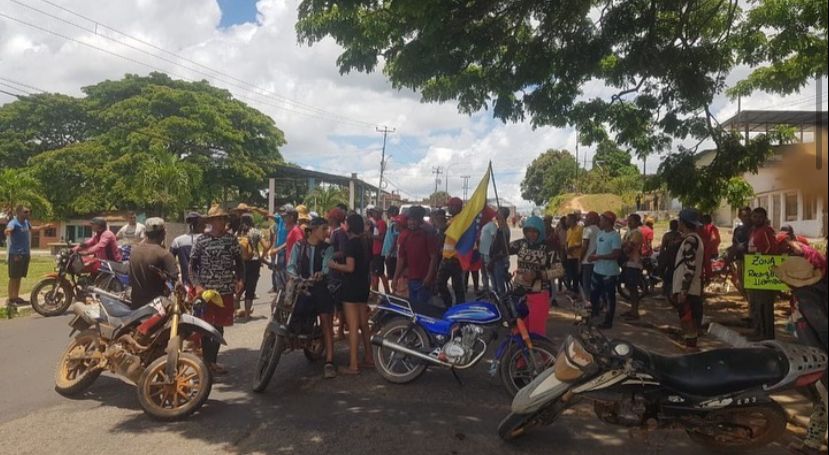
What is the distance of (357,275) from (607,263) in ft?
12.7

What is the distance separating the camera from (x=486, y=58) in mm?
8484

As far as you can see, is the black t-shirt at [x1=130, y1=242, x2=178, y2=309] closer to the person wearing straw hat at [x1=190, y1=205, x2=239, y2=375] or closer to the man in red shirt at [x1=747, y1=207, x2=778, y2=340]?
the person wearing straw hat at [x1=190, y1=205, x2=239, y2=375]

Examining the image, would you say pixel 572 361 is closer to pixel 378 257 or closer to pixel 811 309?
pixel 811 309

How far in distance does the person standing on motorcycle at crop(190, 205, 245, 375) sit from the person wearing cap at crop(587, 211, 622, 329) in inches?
187

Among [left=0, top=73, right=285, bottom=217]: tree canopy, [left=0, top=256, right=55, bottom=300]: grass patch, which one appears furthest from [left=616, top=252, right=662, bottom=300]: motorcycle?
[left=0, top=73, right=285, bottom=217]: tree canopy

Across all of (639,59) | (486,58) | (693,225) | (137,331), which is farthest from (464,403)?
(639,59)

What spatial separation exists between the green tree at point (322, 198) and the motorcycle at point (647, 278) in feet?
119

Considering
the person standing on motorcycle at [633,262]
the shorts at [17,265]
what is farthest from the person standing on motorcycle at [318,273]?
the shorts at [17,265]

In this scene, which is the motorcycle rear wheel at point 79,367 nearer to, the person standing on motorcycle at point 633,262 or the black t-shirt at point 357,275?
the black t-shirt at point 357,275

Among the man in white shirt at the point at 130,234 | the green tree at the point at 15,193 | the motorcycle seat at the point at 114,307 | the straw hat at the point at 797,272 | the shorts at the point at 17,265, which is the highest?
the green tree at the point at 15,193

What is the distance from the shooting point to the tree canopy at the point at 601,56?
24.0 ft

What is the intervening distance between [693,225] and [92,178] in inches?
1333

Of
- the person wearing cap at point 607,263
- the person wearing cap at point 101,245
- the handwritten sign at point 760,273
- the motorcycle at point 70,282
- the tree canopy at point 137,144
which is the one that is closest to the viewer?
the handwritten sign at point 760,273

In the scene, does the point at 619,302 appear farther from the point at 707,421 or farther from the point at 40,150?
the point at 40,150
